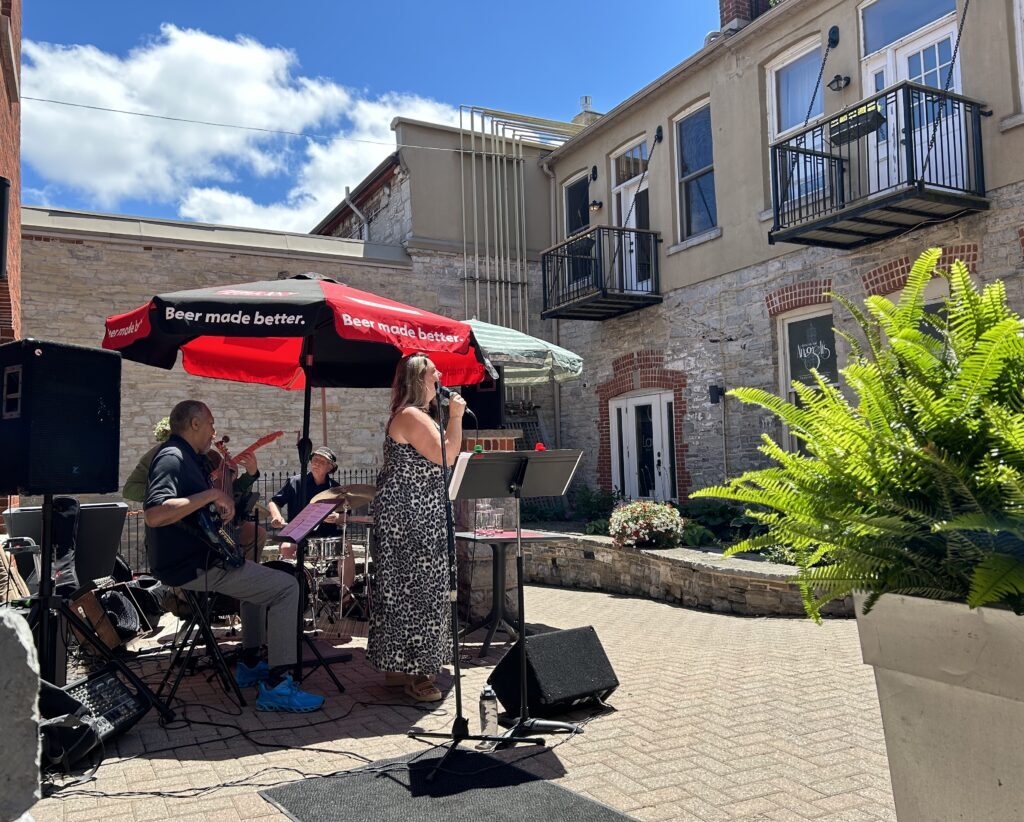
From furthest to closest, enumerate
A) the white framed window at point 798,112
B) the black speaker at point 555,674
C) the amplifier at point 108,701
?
the white framed window at point 798,112
the black speaker at point 555,674
the amplifier at point 108,701

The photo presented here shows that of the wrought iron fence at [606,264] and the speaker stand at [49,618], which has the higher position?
the wrought iron fence at [606,264]

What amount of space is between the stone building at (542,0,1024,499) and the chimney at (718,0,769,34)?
28 millimetres

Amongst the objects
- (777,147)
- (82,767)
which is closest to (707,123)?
(777,147)

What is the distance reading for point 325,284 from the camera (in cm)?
552

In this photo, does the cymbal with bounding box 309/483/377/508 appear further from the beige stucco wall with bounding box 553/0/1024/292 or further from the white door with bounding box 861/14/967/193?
the beige stucco wall with bounding box 553/0/1024/292

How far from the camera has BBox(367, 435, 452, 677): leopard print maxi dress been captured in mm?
4672

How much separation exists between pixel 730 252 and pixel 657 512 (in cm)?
462

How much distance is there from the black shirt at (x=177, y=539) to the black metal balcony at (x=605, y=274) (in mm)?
9613

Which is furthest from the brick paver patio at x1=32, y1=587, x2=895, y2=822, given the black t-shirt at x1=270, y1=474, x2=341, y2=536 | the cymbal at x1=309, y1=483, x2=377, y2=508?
the black t-shirt at x1=270, y1=474, x2=341, y2=536

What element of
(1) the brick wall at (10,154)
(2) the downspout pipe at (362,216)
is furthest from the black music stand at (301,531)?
(2) the downspout pipe at (362,216)

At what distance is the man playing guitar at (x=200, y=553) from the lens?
4.34m

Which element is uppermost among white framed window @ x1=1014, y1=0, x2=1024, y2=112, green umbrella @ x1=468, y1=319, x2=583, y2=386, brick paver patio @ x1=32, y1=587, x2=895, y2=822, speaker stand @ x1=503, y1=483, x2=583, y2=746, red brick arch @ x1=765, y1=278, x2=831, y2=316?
white framed window @ x1=1014, y1=0, x2=1024, y2=112

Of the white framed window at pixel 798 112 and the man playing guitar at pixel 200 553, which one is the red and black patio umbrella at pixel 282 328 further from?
the white framed window at pixel 798 112

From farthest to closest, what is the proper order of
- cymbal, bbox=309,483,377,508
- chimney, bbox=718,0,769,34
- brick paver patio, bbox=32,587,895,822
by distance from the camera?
chimney, bbox=718,0,769,34
cymbal, bbox=309,483,377,508
brick paver patio, bbox=32,587,895,822
